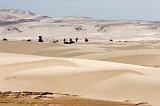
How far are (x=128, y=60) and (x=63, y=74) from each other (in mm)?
8917

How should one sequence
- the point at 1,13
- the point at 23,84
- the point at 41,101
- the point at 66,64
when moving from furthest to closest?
the point at 1,13 → the point at 66,64 → the point at 23,84 → the point at 41,101

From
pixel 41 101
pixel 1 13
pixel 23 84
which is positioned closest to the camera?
pixel 41 101

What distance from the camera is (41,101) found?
8.31 metres

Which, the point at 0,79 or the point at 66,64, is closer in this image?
the point at 0,79

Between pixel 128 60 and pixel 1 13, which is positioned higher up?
pixel 1 13

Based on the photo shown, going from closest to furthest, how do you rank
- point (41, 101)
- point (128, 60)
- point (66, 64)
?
point (41, 101) → point (66, 64) → point (128, 60)

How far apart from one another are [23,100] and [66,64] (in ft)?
16.9

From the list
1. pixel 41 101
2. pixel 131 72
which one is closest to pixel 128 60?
pixel 131 72

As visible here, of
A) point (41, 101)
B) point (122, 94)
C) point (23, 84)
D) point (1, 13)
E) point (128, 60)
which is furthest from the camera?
point (1, 13)

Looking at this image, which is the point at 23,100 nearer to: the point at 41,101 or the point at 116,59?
the point at 41,101

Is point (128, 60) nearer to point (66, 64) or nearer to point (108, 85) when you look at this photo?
point (66, 64)

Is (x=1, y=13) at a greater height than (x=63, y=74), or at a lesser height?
greater

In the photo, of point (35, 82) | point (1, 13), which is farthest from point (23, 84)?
point (1, 13)

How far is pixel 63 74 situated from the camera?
10875 mm
